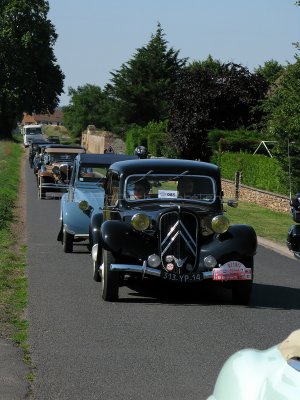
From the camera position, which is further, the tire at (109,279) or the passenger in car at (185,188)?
A: the passenger in car at (185,188)

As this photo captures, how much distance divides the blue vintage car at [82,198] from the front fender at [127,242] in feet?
14.0

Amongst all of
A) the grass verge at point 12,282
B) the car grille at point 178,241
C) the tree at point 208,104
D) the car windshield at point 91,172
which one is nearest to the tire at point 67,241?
the grass verge at point 12,282

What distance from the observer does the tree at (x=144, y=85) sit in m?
82.4

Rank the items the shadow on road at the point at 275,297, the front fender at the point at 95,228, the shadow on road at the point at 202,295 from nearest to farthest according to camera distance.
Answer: the shadow on road at the point at 275,297 → the shadow on road at the point at 202,295 → the front fender at the point at 95,228

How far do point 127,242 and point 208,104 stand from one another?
40166 millimetres

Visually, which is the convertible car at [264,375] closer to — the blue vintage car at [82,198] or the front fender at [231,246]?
the front fender at [231,246]

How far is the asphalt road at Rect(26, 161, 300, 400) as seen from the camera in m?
7.20

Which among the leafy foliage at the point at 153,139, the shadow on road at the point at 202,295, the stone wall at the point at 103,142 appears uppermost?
the shadow on road at the point at 202,295

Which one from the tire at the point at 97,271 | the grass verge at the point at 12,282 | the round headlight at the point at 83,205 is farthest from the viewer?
the round headlight at the point at 83,205

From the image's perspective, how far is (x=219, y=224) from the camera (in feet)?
37.5

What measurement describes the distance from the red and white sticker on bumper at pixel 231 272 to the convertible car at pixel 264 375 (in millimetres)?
6472

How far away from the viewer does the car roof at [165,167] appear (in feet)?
42.3

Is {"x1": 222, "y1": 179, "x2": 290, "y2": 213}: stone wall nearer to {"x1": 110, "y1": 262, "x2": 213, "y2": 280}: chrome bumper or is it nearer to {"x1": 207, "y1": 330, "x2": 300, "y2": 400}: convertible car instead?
{"x1": 110, "y1": 262, "x2": 213, "y2": 280}: chrome bumper

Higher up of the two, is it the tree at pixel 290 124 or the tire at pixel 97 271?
the tree at pixel 290 124
